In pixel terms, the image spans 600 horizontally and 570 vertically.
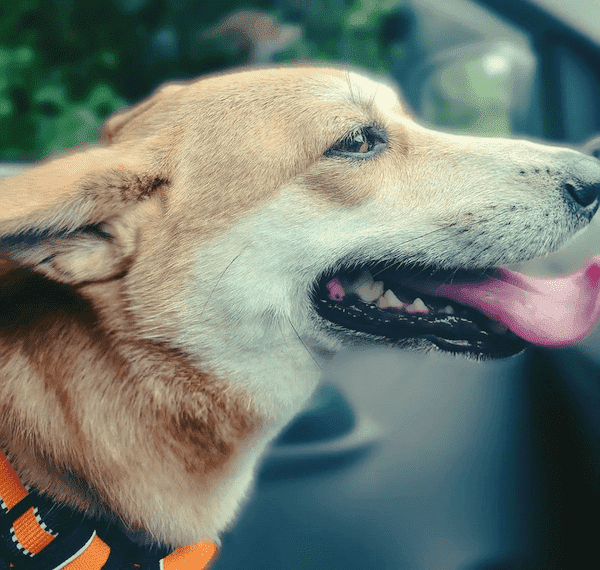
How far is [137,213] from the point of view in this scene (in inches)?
46.1

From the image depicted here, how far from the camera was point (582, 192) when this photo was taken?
45.2 inches

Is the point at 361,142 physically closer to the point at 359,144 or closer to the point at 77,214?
the point at 359,144

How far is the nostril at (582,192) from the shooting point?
3.76 ft

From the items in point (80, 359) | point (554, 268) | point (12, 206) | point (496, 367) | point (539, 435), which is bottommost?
point (539, 435)

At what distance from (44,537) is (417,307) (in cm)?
92

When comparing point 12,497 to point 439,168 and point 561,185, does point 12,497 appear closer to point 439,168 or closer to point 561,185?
point 439,168

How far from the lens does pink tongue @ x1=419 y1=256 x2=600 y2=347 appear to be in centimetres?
115

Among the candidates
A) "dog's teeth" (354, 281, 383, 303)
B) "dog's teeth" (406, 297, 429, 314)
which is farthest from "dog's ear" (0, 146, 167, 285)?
"dog's teeth" (406, 297, 429, 314)

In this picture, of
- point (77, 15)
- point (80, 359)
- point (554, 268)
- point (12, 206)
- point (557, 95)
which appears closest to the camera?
point (12, 206)

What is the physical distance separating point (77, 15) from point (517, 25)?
5.39 ft

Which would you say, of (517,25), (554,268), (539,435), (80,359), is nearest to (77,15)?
(80,359)

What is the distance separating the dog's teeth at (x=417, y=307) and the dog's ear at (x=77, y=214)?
0.66 m

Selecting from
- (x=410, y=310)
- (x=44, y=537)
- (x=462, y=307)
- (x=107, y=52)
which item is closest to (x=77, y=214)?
(x=44, y=537)

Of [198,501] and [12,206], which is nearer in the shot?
[12,206]
